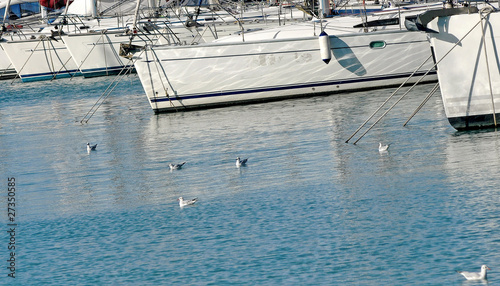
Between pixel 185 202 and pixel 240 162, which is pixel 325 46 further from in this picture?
pixel 185 202

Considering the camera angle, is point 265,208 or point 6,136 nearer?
point 265,208

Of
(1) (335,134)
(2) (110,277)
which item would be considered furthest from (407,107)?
(2) (110,277)

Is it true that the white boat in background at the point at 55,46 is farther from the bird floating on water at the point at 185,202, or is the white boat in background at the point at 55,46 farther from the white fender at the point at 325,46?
the bird floating on water at the point at 185,202

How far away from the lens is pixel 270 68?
92.4ft

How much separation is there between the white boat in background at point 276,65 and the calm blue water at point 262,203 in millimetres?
2393

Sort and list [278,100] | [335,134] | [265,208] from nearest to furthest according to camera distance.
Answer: [265,208]
[335,134]
[278,100]

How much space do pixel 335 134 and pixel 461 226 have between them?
344 inches

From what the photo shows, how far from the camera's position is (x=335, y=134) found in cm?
2209

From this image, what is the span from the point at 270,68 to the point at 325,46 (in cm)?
197

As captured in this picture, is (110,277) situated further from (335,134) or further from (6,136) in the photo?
(6,136)

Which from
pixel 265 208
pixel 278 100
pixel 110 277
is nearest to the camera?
pixel 110 277

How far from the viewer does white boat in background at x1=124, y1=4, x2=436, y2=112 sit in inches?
1096

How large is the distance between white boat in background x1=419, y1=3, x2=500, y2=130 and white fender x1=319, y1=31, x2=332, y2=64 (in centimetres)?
782

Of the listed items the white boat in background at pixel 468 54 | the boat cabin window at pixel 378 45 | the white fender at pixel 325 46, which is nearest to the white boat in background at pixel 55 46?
the white fender at pixel 325 46
